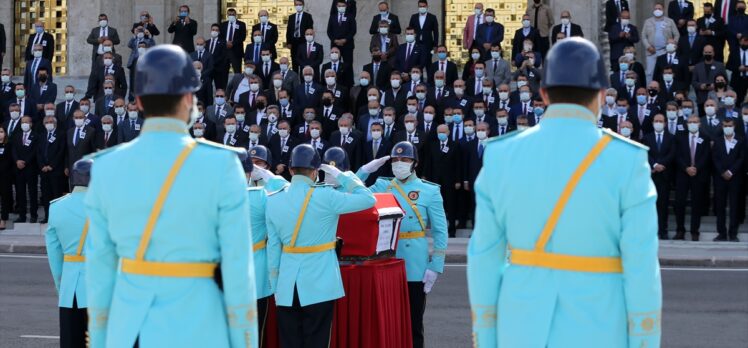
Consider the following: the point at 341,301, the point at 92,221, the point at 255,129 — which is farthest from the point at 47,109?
the point at 92,221

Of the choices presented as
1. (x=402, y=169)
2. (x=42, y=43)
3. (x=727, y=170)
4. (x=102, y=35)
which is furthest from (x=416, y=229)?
(x=42, y=43)

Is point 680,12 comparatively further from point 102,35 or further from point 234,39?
point 102,35

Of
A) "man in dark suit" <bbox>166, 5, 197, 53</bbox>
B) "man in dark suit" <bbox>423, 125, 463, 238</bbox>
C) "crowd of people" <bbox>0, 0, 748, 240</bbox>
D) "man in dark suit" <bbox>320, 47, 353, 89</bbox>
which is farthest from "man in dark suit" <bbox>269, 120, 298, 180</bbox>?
"man in dark suit" <bbox>166, 5, 197, 53</bbox>

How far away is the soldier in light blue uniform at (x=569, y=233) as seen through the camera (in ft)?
16.5

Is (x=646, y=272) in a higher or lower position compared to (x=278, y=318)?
higher

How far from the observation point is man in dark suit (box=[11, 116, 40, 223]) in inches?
953

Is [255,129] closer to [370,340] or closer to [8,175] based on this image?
[8,175]

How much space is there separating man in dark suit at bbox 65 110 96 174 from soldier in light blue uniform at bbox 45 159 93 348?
47.5 feet

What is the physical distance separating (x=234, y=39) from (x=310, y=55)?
81.0 inches

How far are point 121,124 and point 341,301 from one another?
14546 millimetres

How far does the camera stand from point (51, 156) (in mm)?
23984

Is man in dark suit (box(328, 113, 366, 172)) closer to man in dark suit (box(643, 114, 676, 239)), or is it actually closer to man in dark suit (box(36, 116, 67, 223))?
man in dark suit (box(643, 114, 676, 239))

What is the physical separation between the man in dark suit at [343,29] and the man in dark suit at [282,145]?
3866 mm

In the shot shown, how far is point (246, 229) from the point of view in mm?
5297
